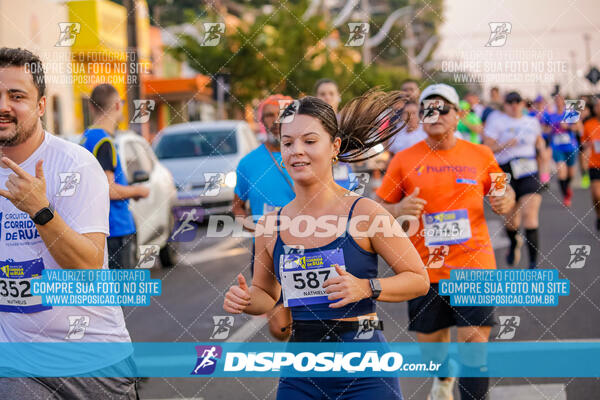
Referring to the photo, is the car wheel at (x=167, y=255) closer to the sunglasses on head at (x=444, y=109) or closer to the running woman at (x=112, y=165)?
the running woman at (x=112, y=165)

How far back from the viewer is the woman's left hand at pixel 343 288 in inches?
117

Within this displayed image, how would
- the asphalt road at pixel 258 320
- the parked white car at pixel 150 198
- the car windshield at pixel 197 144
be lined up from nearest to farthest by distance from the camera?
1. the asphalt road at pixel 258 320
2. the parked white car at pixel 150 198
3. the car windshield at pixel 197 144

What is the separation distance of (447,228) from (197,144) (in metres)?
11.2

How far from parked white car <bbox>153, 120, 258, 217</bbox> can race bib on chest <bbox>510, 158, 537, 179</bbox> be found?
209 inches

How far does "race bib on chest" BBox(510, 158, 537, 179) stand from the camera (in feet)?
31.9

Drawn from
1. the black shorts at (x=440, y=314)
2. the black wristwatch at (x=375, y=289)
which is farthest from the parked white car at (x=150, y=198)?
the black wristwatch at (x=375, y=289)

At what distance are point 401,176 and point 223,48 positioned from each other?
27729 millimetres

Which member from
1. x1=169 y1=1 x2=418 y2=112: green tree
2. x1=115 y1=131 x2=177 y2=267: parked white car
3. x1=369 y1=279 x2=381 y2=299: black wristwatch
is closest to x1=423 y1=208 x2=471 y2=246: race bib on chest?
x1=369 y1=279 x2=381 y2=299: black wristwatch

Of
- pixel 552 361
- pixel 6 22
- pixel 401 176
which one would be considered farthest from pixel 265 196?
pixel 6 22

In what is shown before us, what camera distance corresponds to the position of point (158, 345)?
6.91m

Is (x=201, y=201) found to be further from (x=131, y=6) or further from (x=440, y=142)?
(x=440, y=142)

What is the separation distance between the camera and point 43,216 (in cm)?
301

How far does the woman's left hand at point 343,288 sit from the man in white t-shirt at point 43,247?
94 centimetres

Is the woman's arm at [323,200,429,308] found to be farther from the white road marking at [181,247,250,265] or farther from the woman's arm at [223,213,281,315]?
the white road marking at [181,247,250,265]
